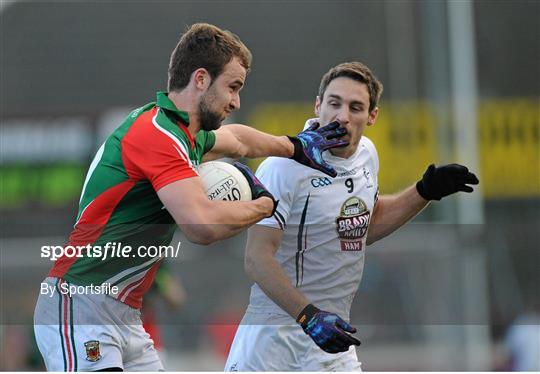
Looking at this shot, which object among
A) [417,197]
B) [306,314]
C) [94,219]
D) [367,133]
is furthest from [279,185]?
[367,133]

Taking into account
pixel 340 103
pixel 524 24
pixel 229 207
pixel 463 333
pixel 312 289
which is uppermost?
pixel 524 24

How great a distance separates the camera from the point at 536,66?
11.5 metres

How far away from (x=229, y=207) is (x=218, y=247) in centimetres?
759

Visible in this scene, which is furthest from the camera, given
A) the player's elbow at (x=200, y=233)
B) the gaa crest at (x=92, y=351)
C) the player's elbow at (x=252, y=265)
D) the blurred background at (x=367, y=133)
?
the blurred background at (x=367, y=133)

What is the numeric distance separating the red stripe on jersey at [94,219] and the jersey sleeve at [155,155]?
0.08 m

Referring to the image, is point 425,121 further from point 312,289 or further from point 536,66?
point 312,289

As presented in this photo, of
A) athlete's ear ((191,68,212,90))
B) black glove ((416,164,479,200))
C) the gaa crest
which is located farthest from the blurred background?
athlete's ear ((191,68,212,90))

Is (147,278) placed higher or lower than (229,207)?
lower

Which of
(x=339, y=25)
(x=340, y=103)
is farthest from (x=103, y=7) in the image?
(x=340, y=103)

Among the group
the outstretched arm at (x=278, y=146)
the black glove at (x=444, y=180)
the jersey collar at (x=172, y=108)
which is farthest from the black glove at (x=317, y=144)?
the jersey collar at (x=172, y=108)

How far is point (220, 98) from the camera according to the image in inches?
150

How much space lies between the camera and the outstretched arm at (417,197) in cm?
443

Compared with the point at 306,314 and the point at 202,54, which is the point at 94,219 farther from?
the point at 306,314

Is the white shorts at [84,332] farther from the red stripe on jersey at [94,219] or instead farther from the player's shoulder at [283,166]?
the player's shoulder at [283,166]
